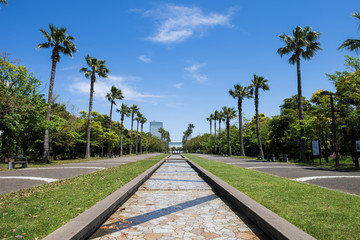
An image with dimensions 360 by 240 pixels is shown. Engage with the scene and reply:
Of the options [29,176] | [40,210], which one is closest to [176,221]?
[40,210]

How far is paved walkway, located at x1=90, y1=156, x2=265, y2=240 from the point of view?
406cm

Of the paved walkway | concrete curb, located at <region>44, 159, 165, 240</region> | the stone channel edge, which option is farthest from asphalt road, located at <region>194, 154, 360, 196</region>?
concrete curb, located at <region>44, 159, 165, 240</region>

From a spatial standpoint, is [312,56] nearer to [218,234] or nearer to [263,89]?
[263,89]

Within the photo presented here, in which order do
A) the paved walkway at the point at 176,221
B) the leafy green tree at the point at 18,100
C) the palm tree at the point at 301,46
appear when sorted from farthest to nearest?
the palm tree at the point at 301,46, the leafy green tree at the point at 18,100, the paved walkway at the point at 176,221

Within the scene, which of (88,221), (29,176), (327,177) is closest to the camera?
(88,221)

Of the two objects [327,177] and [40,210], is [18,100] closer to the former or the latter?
[40,210]

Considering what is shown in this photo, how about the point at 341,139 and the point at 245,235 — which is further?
the point at 341,139

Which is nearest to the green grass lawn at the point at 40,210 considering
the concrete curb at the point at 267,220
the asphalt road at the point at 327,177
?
the concrete curb at the point at 267,220

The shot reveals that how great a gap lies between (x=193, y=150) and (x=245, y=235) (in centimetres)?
14778

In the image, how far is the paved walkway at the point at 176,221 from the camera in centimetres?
406

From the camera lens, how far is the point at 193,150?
150625mm

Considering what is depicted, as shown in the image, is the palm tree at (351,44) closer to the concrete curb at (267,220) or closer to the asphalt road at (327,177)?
the asphalt road at (327,177)

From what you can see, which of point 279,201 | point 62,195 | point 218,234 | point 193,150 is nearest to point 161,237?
point 218,234

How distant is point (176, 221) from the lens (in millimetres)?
4816
